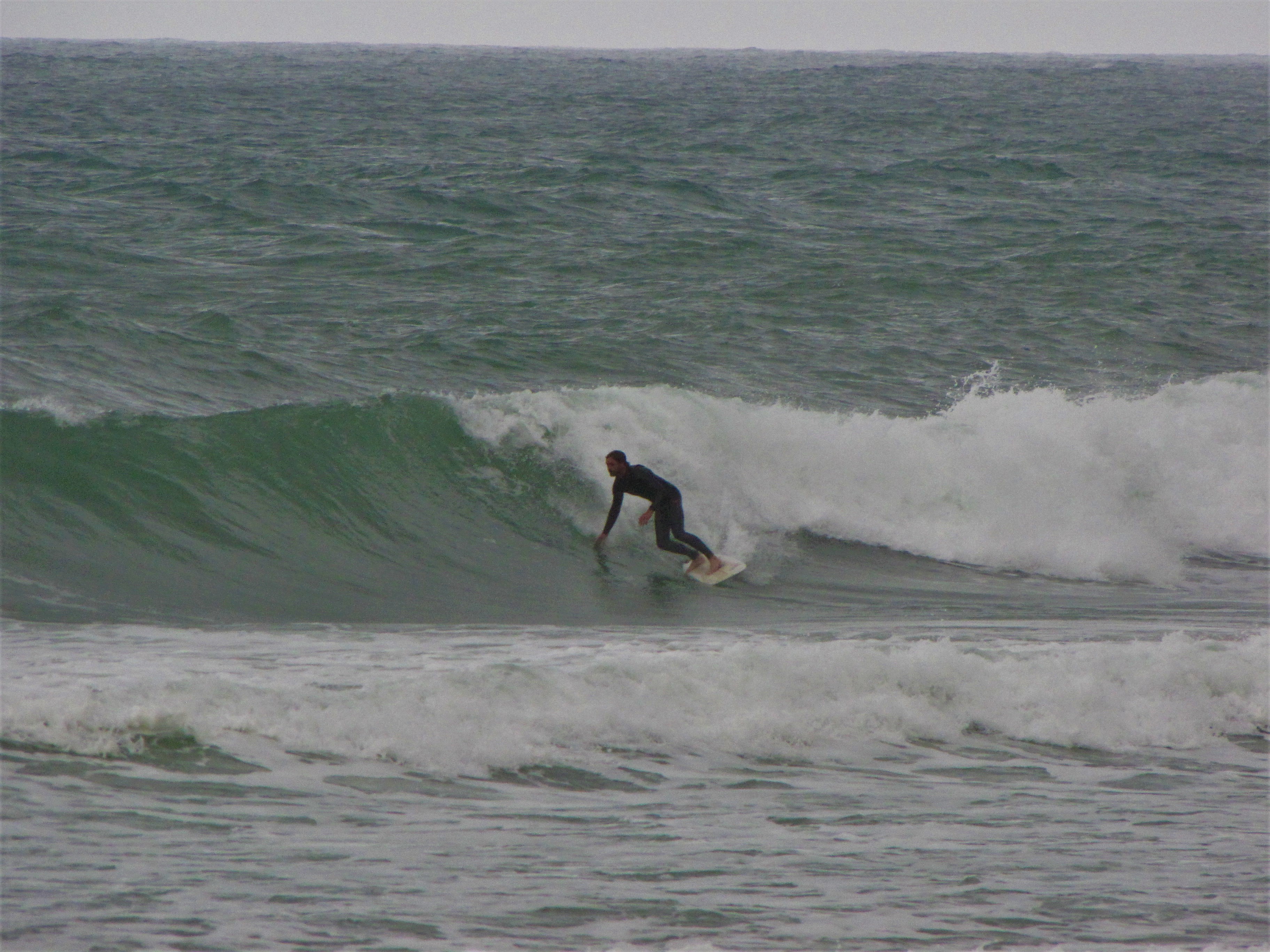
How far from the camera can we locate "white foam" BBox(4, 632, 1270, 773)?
6.20m

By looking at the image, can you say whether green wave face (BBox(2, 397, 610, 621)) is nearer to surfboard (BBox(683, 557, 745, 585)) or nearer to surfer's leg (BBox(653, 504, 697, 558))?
surfer's leg (BBox(653, 504, 697, 558))

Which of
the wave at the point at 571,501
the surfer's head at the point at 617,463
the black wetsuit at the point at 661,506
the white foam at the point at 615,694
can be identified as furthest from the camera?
the black wetsuit at the point at 661,506

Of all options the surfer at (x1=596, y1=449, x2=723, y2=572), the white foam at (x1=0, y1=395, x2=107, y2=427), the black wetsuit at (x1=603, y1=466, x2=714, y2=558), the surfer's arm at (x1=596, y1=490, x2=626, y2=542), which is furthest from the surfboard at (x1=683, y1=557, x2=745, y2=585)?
the white foam at (x1=0, y1=395, x2=107, y2=427)

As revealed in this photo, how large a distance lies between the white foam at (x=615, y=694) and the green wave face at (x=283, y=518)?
111cm

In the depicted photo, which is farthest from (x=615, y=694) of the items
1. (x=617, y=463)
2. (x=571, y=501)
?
(x=571, y=501)

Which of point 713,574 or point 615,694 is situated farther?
point 713,574

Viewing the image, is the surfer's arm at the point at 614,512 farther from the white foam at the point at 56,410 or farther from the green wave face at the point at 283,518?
the white foam at the point at 56,410

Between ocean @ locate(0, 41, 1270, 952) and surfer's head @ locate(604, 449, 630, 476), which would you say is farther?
surfer's head @ locate(604, 449, 630, 476)

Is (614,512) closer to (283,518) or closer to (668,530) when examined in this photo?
(668,530)

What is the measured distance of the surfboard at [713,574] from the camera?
1033 cm

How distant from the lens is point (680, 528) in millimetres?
10273

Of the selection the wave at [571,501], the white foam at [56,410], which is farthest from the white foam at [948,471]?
the white foam at [56,410]

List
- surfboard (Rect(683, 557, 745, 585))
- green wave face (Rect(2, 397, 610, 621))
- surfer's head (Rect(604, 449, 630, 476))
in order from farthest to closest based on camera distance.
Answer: surfboard (Rect(683, 557, 745, 585)) < surfer's head (Rect(604, 449, 630, 476)) < green wave face (Rect(2, 397, 610, 621))

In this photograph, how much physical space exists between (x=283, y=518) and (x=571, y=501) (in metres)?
2.46
